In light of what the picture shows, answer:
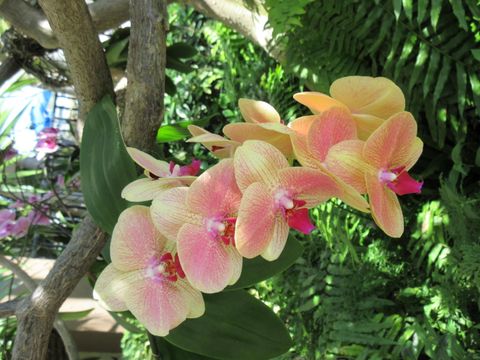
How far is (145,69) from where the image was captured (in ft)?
2.29

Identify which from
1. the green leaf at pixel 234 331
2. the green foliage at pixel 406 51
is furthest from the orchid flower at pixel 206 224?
the green foliage at pixel 406 51

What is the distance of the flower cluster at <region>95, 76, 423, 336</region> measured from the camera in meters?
0.38

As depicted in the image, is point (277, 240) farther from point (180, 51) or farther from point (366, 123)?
point (180, 51)

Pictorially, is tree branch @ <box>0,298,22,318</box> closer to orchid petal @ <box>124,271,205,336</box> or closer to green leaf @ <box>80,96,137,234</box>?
green leaf @ <box>80,96,137,234</box>

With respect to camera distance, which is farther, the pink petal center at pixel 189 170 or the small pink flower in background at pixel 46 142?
the small pink flower in background at pixel 46 142

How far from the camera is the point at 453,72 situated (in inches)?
41.5

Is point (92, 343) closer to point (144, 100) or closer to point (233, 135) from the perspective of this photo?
point (144, 100)

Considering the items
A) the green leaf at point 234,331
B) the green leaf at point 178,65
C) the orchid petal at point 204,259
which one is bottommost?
the green leaf at point 234,331

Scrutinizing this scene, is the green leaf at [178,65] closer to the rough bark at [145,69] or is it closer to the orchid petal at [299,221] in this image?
the rough bark at [145,69]

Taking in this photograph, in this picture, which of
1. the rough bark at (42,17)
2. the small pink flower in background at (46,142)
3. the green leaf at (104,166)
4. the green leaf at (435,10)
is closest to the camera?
the green leaf at (104,166)

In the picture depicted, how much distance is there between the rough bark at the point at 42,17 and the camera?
1.03 m

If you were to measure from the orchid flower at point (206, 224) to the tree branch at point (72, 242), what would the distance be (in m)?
0.38

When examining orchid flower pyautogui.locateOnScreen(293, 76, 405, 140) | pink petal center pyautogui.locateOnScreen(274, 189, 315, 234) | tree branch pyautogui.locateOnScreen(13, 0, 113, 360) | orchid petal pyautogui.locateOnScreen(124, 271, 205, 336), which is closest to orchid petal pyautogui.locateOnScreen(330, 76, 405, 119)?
orchid flower pyautogui.locateOnScreen(293, 76, 405, 140)

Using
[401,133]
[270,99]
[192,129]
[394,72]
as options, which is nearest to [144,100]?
[192,129]
